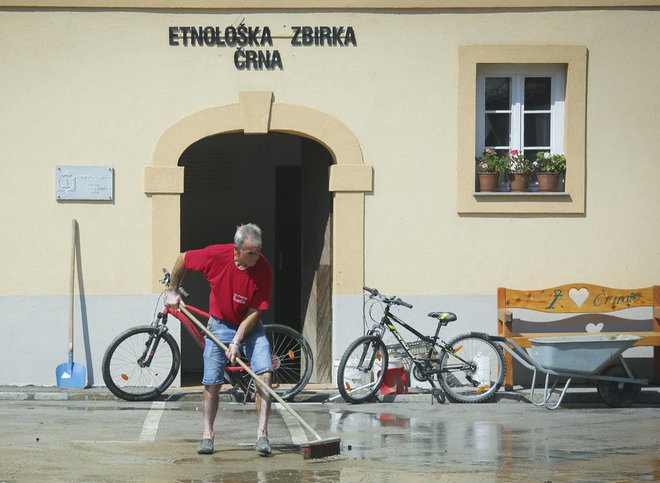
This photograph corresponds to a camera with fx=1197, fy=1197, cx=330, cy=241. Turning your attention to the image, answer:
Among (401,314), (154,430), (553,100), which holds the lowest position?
(154,430)

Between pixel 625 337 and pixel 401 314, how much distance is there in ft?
8.09

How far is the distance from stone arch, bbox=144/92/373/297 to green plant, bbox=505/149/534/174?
1.59m

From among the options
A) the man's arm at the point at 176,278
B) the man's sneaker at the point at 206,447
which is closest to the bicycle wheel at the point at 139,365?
the man's arm at the point at 176,278

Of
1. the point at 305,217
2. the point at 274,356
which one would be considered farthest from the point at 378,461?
the point at 305,217

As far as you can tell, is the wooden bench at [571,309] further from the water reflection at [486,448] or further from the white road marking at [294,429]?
the white road marking at [294,429]

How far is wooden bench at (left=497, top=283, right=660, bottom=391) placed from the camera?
13008 mm

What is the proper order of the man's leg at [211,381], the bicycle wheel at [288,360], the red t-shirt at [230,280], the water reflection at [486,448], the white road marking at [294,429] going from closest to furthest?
the water reflection at [486,448] → the man's leg at [211,381] → the red t-shirt at [230,280] → the white road marking at [294,429] → the bicycle wheel at [288,360]

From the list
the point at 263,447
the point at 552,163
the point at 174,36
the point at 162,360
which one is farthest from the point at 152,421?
the point at 552,163

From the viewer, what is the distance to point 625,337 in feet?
40.0

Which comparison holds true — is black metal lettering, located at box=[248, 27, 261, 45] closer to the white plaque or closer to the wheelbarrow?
the white plaque

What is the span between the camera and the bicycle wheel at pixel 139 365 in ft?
40.1

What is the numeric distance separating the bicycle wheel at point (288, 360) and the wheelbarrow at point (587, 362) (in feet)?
6.45

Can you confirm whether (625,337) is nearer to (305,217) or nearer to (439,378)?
(439,378)

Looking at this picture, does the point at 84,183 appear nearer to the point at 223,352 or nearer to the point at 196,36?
the point at 196,36
